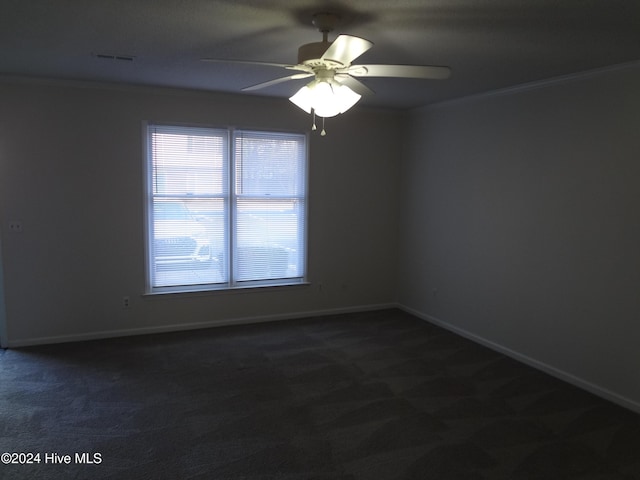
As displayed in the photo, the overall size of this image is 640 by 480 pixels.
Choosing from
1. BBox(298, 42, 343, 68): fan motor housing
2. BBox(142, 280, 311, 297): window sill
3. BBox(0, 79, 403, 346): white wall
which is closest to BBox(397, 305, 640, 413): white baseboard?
BBox(142, 280, 311, 297): window sill

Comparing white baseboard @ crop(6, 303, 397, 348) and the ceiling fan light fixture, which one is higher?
the ceiling fan light fixture

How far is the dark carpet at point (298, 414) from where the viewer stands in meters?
2.70

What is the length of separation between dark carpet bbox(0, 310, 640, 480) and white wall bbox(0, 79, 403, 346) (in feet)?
1.16

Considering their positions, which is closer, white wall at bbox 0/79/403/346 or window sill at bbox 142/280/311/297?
white wall at bbox 0/79/403/346

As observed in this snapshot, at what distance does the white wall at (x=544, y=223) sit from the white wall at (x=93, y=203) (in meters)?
1.51

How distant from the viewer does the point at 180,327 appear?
5.10 metres

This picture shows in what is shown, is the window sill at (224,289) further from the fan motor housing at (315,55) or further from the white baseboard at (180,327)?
the fan motor housing at (315,55)

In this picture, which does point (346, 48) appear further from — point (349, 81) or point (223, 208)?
point (223, 208)

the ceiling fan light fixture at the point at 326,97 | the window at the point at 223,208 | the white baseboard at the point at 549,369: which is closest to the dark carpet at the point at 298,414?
the white baseboard at the point at 549,369

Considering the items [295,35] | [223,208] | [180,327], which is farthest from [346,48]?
[180,327]

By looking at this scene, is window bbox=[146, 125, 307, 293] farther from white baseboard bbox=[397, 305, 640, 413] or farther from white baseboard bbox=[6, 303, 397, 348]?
white baseboard bbox=[397, 305, 640, 413]

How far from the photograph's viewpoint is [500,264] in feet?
15.0

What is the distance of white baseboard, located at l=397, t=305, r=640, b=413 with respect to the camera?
11.5 feet

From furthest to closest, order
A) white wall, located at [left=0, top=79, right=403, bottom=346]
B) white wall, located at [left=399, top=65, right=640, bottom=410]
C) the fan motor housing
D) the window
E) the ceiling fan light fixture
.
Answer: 1. the window
2. white wall, located at [left=0, top=79, right=403, bottom=346]
3. white wall, located at [left=399, top=65, right=640, bottom=410]
4. the ceiling fan light fixture
5. the fan motor housing
